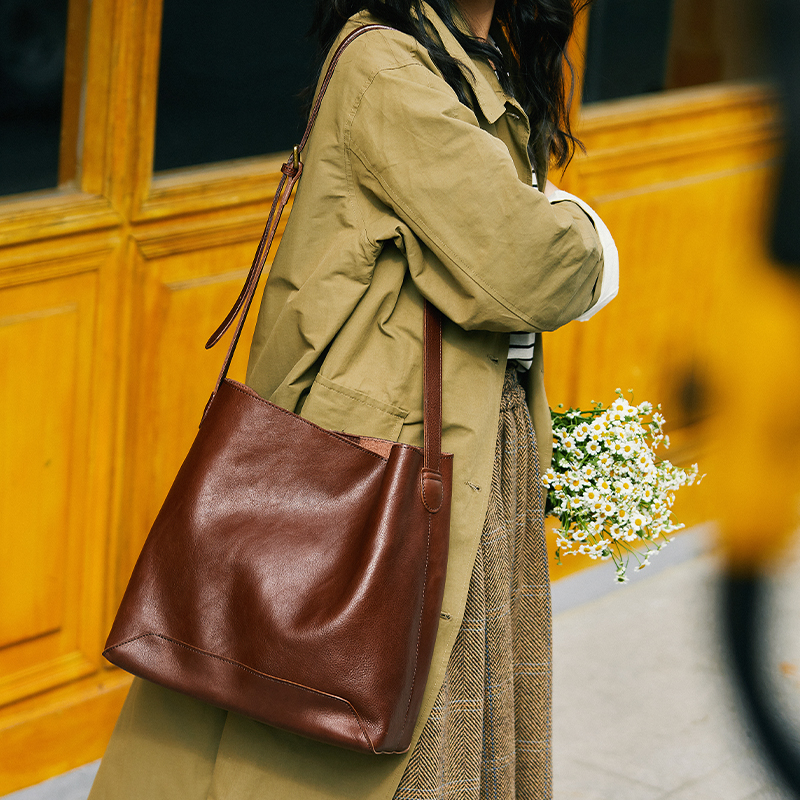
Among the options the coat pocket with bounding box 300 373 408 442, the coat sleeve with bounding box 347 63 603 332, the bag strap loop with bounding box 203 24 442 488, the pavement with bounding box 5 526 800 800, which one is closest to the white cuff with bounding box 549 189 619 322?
the coat sleeve with bounding box 347 63 603 332

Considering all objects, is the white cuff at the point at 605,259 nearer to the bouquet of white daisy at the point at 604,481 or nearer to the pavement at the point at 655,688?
the bouquet of white daisy at the point at 604,481

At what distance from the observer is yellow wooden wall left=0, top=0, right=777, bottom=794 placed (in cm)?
274

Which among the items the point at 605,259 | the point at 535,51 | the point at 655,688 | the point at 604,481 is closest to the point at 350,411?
the point at 605,259

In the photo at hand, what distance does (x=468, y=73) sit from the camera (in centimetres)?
198

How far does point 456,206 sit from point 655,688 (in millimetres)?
2482

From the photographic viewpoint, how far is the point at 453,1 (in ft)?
6.75

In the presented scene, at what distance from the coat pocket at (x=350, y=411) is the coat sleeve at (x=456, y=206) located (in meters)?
0.19

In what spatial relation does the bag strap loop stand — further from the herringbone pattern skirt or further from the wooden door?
the wooden door

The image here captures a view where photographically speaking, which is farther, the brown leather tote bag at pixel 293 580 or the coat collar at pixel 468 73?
the coat collar at pixel 468 73

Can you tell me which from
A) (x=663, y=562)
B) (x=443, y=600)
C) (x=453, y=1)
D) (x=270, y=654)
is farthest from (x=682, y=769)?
(x=453, y=1)

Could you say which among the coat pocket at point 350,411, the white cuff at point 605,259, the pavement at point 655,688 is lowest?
the pavement at point 655,688

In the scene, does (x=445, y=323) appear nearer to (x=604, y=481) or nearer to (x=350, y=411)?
(x=350, y=411)

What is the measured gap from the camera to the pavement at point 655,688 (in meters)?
3.38

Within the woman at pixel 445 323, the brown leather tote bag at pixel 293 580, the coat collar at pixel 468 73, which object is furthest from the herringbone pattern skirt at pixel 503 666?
the coat collar at pixel 468 73
